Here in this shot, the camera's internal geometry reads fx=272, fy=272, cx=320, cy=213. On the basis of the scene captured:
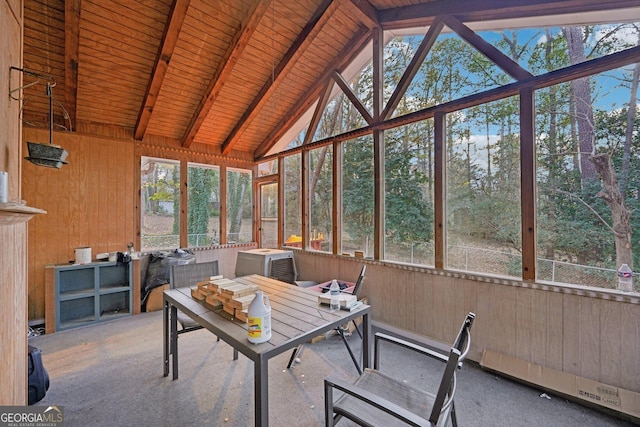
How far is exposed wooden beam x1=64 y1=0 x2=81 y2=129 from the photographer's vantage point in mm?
2662

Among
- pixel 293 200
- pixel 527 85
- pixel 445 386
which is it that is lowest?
pixel 445 386

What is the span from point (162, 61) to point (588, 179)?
4.52 metres

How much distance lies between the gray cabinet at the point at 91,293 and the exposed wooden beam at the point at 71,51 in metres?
2.23

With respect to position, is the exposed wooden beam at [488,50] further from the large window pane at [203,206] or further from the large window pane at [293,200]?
the large window pane at [203,206]

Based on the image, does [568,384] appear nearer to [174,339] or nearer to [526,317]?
[526,317]

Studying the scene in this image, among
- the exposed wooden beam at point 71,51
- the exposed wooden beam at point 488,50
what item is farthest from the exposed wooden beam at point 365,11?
the exposed wooden beam at point 71,51

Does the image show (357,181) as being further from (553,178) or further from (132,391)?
(132,391)

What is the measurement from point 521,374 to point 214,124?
5.36m

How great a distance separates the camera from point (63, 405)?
6.78ft

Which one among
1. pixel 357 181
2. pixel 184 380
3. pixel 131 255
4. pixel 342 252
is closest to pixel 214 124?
pixel 131 255

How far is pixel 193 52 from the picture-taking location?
355cm

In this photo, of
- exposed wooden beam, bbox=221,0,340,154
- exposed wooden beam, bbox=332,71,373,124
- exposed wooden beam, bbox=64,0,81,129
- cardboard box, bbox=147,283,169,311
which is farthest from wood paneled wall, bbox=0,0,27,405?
exposed wooden beam, bbox=332,71,373,124

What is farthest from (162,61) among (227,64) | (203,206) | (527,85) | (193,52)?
(527,85)

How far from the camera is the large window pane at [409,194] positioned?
3197 mm
